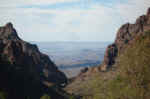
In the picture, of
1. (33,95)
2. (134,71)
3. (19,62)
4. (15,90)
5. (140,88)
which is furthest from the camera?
(19,62)

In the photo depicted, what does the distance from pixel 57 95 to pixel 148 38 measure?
112035mm

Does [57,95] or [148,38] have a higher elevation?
[148,38]

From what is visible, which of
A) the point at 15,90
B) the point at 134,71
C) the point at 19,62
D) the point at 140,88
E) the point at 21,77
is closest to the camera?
the point at 140,88

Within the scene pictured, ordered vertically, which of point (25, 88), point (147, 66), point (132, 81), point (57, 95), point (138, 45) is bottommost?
point (57, 95)

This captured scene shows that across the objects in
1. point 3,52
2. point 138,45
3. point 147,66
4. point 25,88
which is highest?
point 138,45

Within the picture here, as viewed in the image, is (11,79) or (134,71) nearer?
(134,71)

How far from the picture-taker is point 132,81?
115 feet

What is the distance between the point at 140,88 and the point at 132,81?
6.86 feet

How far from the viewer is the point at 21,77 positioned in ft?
443

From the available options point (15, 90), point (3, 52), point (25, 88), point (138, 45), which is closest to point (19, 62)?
point (3, 52)

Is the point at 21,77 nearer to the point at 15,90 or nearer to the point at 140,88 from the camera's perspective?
the point at 15,90

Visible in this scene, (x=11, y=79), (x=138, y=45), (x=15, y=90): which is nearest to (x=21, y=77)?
(x=11, y=79)

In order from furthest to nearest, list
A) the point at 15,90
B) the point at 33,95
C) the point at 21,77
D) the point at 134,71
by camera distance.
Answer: the point at 21,77 → the point at 33,95 → the point at 15,90 → the point at 134,71

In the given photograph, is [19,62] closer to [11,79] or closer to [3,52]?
[3,52]
